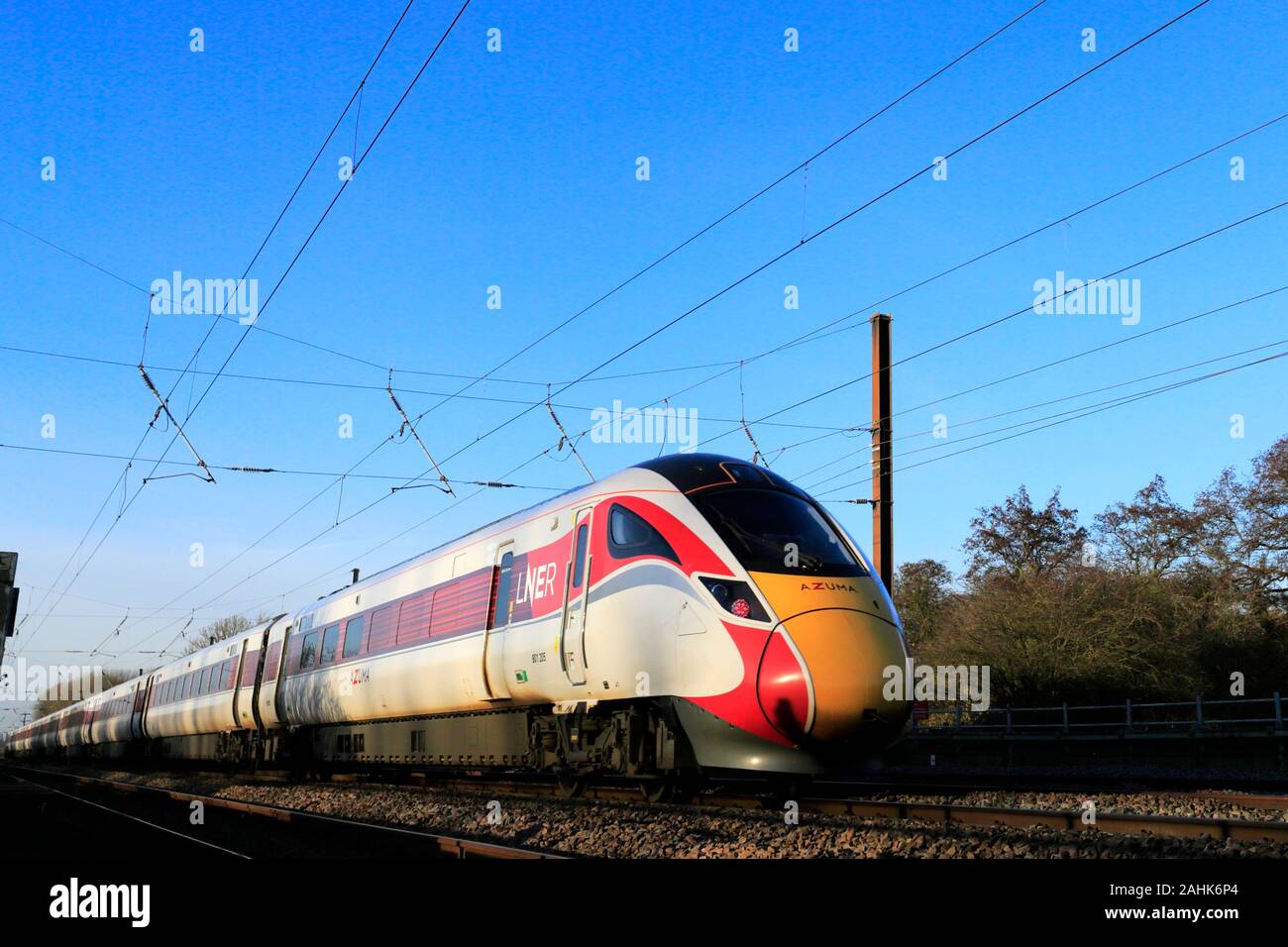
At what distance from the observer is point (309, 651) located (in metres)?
26.2

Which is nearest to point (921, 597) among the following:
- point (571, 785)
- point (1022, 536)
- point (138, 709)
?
point (1022, 536)

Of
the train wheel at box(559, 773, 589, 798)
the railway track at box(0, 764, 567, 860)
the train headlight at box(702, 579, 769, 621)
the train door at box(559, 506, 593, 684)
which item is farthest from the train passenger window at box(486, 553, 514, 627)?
the train headlight at box(702, 579, 769, 621)

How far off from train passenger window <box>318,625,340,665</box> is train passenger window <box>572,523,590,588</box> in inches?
435

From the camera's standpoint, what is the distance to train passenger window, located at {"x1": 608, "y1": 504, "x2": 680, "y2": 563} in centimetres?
1336

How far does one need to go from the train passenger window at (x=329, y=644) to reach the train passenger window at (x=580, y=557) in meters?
11.0

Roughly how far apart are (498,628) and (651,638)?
4.04 m

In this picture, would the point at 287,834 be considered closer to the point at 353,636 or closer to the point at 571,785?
the point at 571,785

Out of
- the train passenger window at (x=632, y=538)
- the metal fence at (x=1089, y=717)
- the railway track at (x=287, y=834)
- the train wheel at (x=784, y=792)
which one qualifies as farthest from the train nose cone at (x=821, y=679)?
the metal fence at (x=1089, y=717)

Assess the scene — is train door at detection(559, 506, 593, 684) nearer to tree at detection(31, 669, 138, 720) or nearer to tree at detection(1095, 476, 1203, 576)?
tree at detection(1095, 476, 1203, 576)

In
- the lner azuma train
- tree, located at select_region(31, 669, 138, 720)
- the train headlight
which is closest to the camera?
the lner azuma train

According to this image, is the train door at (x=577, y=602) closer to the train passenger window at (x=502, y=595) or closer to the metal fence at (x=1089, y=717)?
the train passenger window at (x=502, y=595)

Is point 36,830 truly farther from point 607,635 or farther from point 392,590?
point 607,635

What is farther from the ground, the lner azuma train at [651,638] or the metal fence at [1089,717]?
the lner azuma train at [651,638]

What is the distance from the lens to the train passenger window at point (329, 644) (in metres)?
24.3
